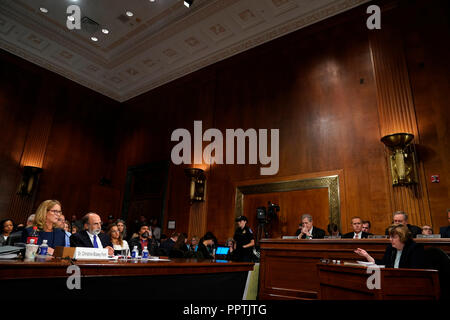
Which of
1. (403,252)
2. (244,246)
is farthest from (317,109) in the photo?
(403,252)

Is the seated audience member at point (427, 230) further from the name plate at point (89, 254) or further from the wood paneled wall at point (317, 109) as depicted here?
the name plate at point (89, 254)

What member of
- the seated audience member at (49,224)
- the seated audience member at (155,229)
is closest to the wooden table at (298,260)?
the seated audience member at (49,224)

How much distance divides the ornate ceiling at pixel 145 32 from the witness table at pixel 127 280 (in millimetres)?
6416

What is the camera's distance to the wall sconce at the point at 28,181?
813 cm

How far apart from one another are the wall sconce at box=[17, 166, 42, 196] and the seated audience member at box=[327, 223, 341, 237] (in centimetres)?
755

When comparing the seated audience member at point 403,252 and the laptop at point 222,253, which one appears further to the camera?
the laptop at point 222,253

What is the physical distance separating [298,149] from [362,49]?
2.39 meters

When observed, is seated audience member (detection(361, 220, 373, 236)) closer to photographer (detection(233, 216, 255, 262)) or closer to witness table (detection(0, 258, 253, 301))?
photographer (detection(233, 216, 255, 262))

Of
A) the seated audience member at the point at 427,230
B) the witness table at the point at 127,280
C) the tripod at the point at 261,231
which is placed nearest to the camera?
the witness table at the point at 127,280

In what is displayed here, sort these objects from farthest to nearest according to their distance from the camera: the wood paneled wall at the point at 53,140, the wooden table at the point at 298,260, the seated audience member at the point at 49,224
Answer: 1. the wood paneled wall at the point at 53,140
2. the wooden table at the point at 298,260
3. the seated audience member at the point at 49,224

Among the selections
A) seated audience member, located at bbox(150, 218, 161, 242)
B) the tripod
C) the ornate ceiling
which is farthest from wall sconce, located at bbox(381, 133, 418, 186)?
seated audience member, located at bbox(150, 218, 161, 242)
